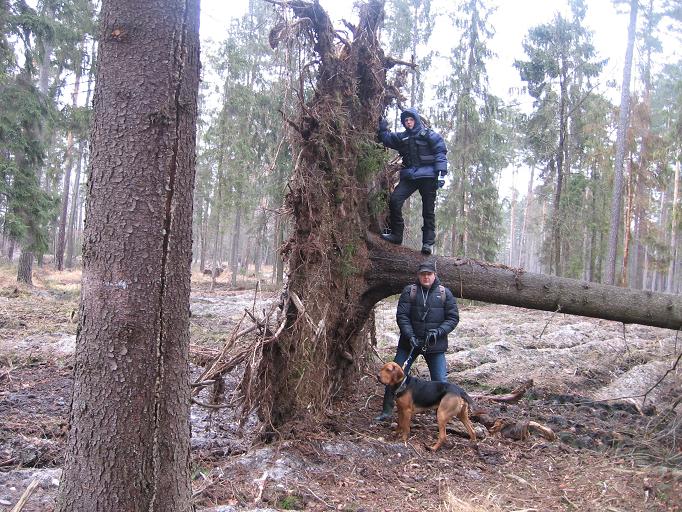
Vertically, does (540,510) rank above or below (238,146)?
below

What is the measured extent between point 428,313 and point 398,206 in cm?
159

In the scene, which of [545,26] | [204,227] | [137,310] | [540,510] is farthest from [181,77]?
[204,227]

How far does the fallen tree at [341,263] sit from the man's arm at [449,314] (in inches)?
19.3

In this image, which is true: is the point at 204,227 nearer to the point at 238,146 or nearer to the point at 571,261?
the point at 238,146

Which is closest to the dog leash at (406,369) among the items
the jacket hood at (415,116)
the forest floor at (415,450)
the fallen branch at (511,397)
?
the forest floor at (415,450)

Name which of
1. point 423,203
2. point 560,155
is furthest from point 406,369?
point 560,155

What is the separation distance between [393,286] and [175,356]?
14.6ft

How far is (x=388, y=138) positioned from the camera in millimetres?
6945

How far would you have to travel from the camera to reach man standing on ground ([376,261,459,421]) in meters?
6.37

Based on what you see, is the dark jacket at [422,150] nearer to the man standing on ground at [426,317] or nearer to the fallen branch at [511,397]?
the man standing on ground at [426,317]

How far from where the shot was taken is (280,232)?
6.61 meters

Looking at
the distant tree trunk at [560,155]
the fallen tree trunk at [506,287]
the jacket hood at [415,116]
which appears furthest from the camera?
the distant tree trunk at [560,155]

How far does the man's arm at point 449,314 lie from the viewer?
20.9ft

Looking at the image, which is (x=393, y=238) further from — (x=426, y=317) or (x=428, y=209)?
(x=426, y=317)
